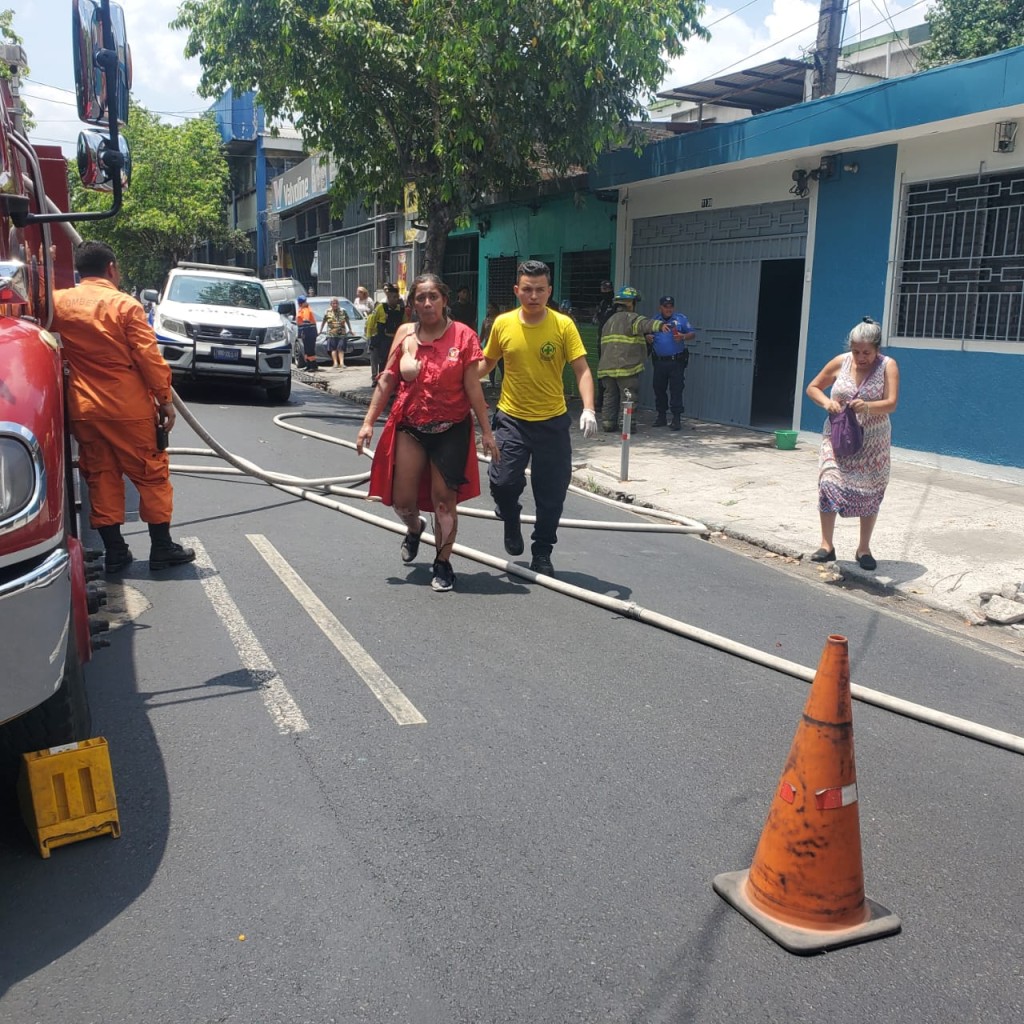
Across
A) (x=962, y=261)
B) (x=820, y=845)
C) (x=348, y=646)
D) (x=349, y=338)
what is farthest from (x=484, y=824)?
(x=349, y=338)

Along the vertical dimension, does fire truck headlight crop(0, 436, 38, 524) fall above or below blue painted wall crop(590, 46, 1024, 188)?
below

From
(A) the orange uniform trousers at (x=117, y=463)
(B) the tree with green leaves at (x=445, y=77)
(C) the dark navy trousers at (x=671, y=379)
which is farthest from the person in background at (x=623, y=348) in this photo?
(A) the orange uniform trousers at (x=117, y=463)

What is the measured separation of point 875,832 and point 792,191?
34.9 ft

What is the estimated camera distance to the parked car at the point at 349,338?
2359 cm

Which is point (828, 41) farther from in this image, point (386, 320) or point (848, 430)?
point (848, 430)

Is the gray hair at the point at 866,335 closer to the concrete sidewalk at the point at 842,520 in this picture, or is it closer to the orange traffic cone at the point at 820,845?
the concrete sidewalk at the point at 842,520

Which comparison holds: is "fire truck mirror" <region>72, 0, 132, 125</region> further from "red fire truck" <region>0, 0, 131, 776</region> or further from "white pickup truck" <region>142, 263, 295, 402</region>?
"white pickup truck" <region>142, 263, 295, 402</region>

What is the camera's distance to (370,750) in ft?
12.9

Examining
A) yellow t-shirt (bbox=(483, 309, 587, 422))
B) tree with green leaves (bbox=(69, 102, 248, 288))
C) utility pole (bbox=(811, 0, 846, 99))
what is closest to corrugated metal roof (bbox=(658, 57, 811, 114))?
utility pole (bbox=(811, 0, 846, 99))

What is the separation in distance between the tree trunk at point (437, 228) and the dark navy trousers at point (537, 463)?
9.88m

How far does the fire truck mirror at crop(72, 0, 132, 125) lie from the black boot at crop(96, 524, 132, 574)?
10.4ft

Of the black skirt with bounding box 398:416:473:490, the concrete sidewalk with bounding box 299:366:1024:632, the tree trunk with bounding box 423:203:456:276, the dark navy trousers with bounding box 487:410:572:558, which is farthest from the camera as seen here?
the tree trunk with bounding box 423:203:456:276

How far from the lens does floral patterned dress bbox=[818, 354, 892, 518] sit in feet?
22.0

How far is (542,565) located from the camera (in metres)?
6.57
